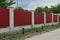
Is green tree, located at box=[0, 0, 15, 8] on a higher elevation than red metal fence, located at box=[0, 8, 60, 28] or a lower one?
higher

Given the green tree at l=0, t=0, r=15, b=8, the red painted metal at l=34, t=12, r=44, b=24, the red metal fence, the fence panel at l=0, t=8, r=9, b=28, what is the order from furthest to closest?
the green tree at l=0, t=0, r=15, b=8 < the red painted metal at l=34, t=12, r=44, b=24 < the red metal fence < the fence panel at l=0, t=8, r=9, b=28

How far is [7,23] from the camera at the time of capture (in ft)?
66.1

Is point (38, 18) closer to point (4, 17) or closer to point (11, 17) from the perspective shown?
point (11, 17)

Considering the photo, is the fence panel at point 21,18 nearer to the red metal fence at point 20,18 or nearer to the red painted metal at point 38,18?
the red metal fence at point 20,18

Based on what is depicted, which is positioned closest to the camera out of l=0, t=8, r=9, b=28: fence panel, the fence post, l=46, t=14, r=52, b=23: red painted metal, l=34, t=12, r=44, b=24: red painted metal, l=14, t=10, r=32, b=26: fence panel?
l=0, t=8, r=9, b=28: fence panel

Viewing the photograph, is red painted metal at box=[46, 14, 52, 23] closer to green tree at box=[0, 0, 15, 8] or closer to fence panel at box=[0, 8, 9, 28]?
green tree at box=[0, 0, 15, 8]

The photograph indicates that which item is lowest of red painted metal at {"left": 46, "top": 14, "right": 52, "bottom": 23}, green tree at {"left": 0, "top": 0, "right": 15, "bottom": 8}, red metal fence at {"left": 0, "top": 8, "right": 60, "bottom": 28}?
red painted metal at {"left": 46, "top": 14, "right": 52, "bottom": 23}

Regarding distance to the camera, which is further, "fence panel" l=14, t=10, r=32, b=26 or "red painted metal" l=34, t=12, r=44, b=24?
"red painted metal" l=34, t=12, r=44, b=24

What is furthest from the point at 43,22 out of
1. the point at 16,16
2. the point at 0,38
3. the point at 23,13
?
the point at 0,38

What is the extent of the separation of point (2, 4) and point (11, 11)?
587 inches

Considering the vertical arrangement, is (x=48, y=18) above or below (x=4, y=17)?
below

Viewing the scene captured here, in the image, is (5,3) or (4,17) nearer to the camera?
(4,17)

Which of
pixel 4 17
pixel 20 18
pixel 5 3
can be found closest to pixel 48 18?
pixel 5 3

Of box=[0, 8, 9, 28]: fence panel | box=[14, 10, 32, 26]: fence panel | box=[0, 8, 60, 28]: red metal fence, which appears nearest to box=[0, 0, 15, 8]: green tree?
box=[0, 8, 60, 28]: red metal fence
